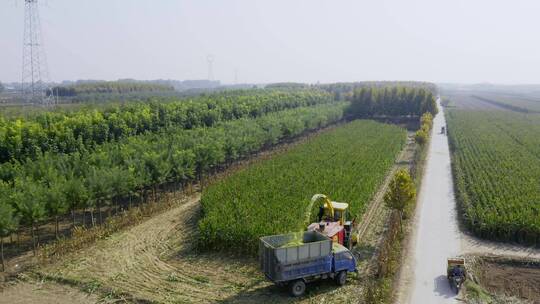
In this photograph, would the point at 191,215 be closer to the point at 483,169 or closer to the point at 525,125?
the point at 483,169

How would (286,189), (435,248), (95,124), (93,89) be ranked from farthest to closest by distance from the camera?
(93,89), (95,124), (286,189), (435,248)

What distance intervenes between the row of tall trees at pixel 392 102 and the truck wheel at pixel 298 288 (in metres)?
72.3

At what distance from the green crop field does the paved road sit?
355 centimetres

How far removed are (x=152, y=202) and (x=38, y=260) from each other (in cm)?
885

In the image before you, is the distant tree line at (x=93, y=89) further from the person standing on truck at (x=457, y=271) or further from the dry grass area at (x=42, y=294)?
the person standing on truck at (x=457, y=271)

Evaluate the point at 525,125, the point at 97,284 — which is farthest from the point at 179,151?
the point at 525,125

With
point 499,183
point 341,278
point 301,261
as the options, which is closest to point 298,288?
point 301,261

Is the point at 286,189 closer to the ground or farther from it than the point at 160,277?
farther from it

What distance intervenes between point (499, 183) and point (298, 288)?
2170 cm

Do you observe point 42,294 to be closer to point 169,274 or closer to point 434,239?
point 169,274

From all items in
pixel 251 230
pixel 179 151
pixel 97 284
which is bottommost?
pixel 97 284

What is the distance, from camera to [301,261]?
53.2 ft

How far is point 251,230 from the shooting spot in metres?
20.5

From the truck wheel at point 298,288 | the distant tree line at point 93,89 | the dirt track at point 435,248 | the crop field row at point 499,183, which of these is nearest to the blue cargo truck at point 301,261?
the truck wheel at point 298,288
